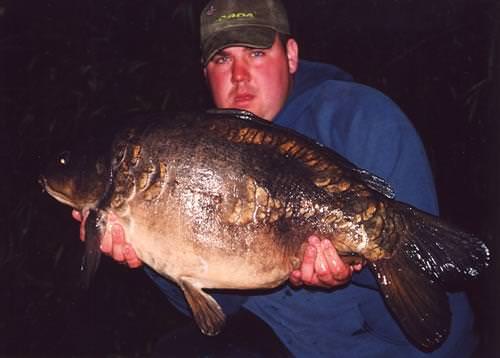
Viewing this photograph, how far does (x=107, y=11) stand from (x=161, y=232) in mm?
3437

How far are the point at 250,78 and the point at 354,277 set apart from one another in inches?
41.9

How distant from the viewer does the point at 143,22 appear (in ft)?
16.0

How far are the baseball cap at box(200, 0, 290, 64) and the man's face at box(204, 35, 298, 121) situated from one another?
6 cm

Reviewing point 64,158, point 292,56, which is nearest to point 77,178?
point 64,158

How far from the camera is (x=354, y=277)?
2246mm

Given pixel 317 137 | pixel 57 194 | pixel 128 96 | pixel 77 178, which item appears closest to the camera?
pixel 77 178

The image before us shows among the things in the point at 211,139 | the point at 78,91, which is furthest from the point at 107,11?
the point at 211,139

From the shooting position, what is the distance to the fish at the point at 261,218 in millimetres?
1918

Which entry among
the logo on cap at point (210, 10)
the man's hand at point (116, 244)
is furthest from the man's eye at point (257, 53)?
the man's hand at point (116, 244)

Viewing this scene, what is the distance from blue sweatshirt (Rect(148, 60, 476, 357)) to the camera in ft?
7.73

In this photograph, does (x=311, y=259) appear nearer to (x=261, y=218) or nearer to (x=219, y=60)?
Answer: (x=261, y=218)

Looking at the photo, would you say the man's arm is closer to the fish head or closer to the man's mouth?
the fish head

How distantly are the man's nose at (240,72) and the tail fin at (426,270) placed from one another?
1.08m

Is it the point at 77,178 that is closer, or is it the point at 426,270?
the point at 426,270
